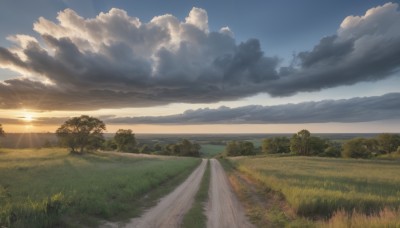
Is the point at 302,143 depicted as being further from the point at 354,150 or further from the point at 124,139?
the point at 124,139

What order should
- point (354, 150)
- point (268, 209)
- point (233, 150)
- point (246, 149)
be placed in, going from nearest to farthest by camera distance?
point (268, 209), point (354, 150), point (233, 150), point (246, 149)

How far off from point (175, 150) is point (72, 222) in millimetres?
124517

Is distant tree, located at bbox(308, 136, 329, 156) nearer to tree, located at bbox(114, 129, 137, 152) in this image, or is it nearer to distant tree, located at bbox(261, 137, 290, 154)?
distant tree, located at bbox(261, 137, 290, 154)

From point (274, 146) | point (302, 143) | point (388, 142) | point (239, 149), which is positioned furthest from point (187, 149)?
point (388, 142)

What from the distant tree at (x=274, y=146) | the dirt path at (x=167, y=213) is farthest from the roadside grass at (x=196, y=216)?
the distant tree at (x=274, y=146)

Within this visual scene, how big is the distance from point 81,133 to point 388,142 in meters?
123

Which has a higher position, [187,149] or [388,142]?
[388,142]

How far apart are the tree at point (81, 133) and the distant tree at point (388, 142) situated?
116 m

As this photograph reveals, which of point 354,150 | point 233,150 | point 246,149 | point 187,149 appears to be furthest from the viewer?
point 246,149

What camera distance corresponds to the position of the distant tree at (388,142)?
112 m

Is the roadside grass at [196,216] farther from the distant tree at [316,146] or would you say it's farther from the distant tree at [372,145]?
the distant tree at [372,145]

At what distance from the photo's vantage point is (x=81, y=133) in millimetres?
75625

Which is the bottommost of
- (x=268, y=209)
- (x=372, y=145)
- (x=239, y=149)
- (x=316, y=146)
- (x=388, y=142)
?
(x=239, y=149)

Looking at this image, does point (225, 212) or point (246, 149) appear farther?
point (246, 149)
